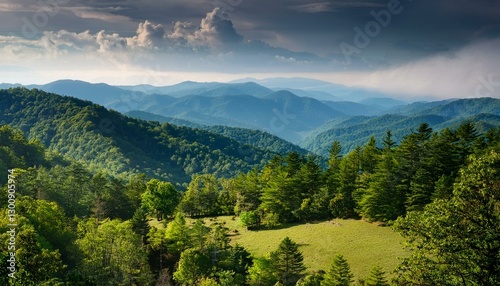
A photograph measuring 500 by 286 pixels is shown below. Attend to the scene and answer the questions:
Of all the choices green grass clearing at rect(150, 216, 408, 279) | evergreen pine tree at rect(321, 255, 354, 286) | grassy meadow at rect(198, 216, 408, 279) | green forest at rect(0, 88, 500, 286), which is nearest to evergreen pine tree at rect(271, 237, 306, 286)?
green forest at rect(0, 88, 500, 286)

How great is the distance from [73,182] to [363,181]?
56.3 metres

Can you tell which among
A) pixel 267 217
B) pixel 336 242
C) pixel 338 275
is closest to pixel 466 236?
pixel 338 275

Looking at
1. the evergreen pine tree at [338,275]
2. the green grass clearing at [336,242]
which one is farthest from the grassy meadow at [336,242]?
the evergreen pine tree at [338,275]

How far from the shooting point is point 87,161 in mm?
173750

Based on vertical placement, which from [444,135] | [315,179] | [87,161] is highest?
[444,135]

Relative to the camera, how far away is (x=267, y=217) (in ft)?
207

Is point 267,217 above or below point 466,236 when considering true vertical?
below

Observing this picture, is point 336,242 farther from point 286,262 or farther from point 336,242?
point 286,262

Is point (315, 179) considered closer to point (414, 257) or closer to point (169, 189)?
point (169, 189)

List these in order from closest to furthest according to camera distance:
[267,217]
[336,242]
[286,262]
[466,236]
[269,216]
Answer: [466,236] → [286,262] → [336,242] → [269,216] → [267,217]

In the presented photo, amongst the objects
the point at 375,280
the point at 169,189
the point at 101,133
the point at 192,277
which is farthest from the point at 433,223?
the point at 101,133

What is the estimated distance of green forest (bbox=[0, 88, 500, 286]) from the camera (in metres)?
12.9

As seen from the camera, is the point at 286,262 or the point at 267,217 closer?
the point at 286,262

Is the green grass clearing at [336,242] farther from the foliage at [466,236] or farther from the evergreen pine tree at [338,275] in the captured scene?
the foliage at [466,236]
